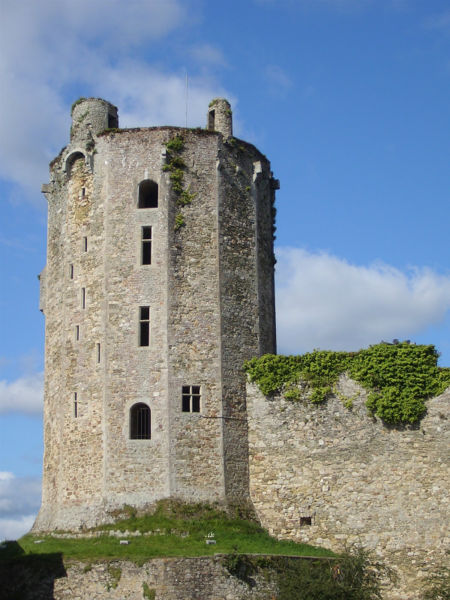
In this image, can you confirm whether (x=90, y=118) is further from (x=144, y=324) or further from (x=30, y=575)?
(x=30, y=575)

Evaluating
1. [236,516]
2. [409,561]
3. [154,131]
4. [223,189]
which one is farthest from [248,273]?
[409,561]

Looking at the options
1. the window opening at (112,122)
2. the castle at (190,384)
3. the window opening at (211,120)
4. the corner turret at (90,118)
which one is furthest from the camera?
the window opening at (211,120)

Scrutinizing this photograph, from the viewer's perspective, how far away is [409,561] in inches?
1281

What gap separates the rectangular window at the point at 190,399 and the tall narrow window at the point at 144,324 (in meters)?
2.39

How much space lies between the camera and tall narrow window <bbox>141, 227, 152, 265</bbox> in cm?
3641

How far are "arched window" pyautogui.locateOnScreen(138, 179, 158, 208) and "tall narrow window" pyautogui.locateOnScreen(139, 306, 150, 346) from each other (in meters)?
4.47

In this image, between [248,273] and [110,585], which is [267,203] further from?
[110,585]

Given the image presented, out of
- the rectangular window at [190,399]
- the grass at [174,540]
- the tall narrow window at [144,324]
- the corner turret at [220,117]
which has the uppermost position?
the corner turret at [220,117]

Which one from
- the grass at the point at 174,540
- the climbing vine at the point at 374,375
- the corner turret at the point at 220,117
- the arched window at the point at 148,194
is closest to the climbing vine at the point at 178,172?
the arched window at the point at 148,194

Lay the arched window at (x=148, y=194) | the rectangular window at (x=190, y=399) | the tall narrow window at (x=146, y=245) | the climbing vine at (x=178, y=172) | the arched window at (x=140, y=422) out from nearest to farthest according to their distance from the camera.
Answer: the arched window at (x=140, y=422) < the rectangular window at (x=190, y=399) < the tall narrow window at (x=146, y=245) < the climbing vine at (x=178, y=172) < the arched window at (x=148, y=194)

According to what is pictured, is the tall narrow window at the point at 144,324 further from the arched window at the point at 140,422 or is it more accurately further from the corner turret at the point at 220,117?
the corner turret at the point at 220,117

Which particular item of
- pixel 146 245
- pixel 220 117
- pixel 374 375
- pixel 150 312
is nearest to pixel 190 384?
pixel 150 312

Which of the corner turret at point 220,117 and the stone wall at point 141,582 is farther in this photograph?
the corner turret at point 220,117

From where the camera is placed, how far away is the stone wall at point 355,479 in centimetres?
3281
